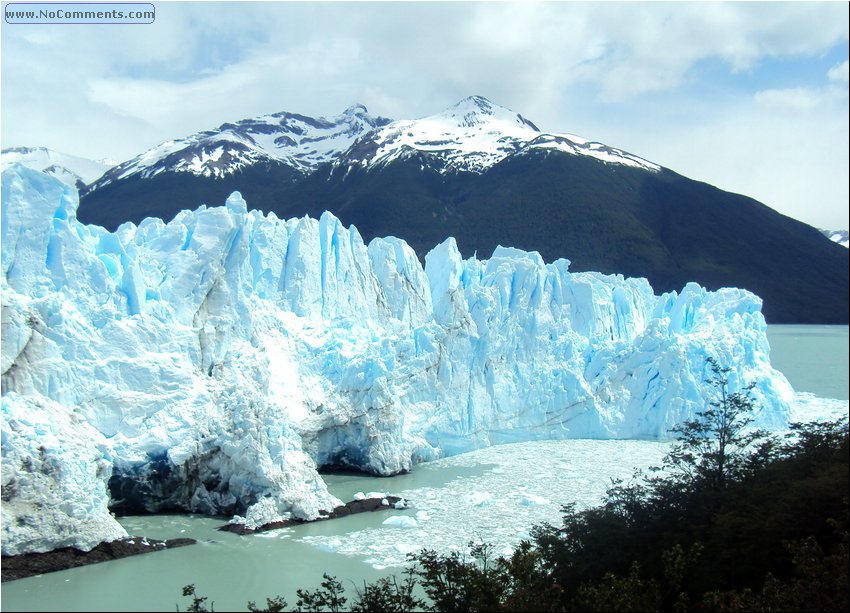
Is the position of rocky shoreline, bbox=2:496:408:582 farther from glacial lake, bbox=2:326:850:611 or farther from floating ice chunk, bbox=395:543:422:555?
floating ice chunk, bbox=395:543:422:555

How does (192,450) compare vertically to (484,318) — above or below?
below

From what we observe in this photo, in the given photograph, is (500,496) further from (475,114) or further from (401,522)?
(475,114)

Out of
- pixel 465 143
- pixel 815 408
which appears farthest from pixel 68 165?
pixel 815 408

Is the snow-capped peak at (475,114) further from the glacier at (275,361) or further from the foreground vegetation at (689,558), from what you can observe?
the foreground vegetation at (689,558)

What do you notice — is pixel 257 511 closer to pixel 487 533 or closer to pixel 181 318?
pixel 487 533

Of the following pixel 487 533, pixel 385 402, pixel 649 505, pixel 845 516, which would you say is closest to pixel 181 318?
pixel 385 402

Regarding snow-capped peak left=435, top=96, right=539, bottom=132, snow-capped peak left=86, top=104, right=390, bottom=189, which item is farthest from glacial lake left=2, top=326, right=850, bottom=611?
snow-capped peak left=435, top=96, right=539, bottom=132
